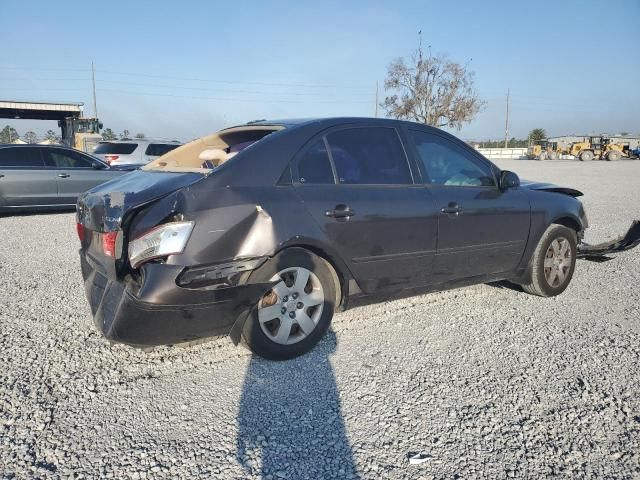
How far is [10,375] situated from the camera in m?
2.96

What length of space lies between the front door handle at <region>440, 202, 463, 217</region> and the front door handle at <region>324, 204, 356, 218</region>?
858 mm

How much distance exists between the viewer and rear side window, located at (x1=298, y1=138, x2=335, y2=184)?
3.24m

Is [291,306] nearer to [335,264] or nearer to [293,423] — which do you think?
[335,264]

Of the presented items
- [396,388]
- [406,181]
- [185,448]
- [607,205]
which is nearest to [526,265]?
[406,181]

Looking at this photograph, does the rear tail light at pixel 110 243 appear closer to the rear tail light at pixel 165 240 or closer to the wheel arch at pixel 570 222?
the rear tail light at pixel 165 240

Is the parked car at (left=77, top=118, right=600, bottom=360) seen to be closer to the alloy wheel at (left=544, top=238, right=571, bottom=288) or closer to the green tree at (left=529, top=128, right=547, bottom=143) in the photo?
the alloy wheel at (left=544, top=238, right=571, bottom=288)

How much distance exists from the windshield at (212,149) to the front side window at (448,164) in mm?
1182

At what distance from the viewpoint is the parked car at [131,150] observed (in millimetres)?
12273

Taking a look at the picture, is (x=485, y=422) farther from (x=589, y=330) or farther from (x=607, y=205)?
(x=607, y=205)

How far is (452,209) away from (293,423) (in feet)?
6.85

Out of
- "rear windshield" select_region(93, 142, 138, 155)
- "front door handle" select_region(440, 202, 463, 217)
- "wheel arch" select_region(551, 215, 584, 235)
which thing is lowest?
"wheel arch" select_region(551, 215, 584, 235)

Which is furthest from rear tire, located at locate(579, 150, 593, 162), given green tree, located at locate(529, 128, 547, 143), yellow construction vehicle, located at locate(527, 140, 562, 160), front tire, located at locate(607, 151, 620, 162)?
green tree, located at locate(529, 128, 547, 143)

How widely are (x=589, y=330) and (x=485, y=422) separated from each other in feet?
5.85

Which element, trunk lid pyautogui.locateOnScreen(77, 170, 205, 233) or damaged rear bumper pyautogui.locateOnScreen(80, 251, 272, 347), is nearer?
damaged rear bumper pyautogui.locateOnScreen(80, 251, 272, 347)
